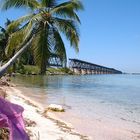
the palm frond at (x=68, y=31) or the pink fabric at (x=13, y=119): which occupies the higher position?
the palm frond at (x=68, y=31)

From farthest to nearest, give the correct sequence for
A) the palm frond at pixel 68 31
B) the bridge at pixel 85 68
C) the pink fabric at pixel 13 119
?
the bridge at pixel 85 68 < the palm frond at pixel 68 31 < the pink fabric at pixel 13 119

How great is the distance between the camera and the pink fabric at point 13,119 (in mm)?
1201

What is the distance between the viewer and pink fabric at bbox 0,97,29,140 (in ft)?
3.94

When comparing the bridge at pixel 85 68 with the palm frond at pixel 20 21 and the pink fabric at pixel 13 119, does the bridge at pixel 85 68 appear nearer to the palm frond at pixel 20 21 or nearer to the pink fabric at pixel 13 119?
the palm frond at pixel 20 21

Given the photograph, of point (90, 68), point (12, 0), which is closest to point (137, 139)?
point (12, 0)

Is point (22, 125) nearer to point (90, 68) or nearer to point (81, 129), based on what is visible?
point (81, 129)

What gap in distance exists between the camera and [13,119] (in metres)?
1.28

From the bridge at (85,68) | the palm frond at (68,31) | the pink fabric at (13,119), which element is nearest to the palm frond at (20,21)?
the palm frond at (68,31)

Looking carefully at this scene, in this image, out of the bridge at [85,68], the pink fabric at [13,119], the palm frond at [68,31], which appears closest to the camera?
the pink fabric at [13,119]

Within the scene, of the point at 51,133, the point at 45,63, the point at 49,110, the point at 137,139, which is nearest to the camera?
the point at 45,63

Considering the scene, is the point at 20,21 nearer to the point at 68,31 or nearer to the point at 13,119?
the point at 68,31

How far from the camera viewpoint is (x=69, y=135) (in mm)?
7461

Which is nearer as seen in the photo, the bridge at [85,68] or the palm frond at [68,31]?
the palm frond at [68,31]

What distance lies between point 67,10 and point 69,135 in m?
7.92
